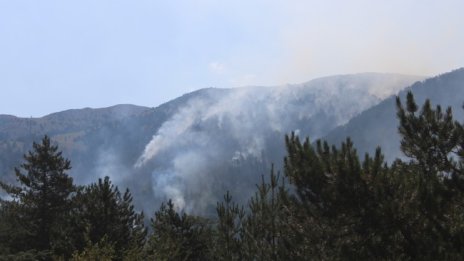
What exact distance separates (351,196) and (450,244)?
9.71 feet

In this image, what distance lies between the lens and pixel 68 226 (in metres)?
29.6

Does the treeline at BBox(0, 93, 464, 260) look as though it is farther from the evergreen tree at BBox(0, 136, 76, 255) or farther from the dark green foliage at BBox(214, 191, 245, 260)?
the evergreen tree at BBox(0, 136, 76, 255)

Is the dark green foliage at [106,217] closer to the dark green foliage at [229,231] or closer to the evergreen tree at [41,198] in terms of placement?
the evergreen tree at [41,198]

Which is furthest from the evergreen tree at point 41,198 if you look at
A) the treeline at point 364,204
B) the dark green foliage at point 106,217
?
the treeline at point 364,204

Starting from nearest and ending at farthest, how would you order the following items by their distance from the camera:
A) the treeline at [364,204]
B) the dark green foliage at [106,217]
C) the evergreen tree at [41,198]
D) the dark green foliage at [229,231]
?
the treeline at [364,204] < the dark green foliage at [229,231] < the dark green foliage at [106,217] < the evergreen tree at [41,198]

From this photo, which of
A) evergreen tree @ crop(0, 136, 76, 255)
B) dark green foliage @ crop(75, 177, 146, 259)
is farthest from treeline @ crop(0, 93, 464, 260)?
evergreen tree @ crop(0, 136, 76, 255)

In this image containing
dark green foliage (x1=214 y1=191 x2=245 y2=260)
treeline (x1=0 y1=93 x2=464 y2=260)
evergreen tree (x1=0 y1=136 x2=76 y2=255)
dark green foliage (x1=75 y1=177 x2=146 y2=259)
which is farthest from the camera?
evergreen tree (x1=0 y1=136 x2=76 y2=255)

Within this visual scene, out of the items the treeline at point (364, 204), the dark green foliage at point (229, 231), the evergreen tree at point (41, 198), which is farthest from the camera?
the evergreen tree at point (41, 198)

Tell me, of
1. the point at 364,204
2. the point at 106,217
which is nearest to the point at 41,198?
the point at 106,217

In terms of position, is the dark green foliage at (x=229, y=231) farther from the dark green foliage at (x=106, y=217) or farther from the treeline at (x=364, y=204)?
the dark green foliage at (x=106, y=217)

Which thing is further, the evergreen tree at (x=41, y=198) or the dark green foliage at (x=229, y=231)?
the evergreen tree at (x=41, y=198)

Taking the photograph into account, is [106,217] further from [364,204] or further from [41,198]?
[364,204]

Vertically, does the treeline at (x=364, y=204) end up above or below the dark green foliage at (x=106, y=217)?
above

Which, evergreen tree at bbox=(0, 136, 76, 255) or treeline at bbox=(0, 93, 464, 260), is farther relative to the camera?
evergreen tree at bbox=(0, 136, 76, 255)
